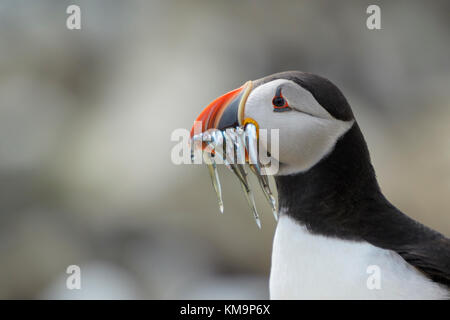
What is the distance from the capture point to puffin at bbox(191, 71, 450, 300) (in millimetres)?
1282

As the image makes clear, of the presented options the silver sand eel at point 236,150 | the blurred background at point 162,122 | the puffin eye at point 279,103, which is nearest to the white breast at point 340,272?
the silver sand eel at point 236,150

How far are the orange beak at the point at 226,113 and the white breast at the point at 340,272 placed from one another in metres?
0.30

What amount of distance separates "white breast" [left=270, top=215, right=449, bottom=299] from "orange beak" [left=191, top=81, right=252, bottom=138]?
30 cm

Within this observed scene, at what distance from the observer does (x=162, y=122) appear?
5.25 m

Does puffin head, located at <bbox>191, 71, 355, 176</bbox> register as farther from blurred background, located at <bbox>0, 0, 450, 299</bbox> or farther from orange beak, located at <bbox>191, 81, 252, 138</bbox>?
blurred background, located at <bbox>0, 0, 450, 299</bbox>

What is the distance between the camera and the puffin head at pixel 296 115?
137 cm

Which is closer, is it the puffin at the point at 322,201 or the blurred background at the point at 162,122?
the puffin at the point at 322,201

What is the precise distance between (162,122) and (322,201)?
13.0 feet

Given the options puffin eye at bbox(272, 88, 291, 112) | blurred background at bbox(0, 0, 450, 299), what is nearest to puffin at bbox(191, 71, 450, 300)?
puffin eye at bbox(272, 88, 291, 112)

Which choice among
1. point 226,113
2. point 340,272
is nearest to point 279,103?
point 226,113

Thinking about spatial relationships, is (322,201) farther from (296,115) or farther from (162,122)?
(162,122)

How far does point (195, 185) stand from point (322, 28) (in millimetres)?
2127

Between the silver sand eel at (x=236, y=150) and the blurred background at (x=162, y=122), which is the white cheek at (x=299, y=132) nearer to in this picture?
the silver sand eel at (x=236, y=150)
